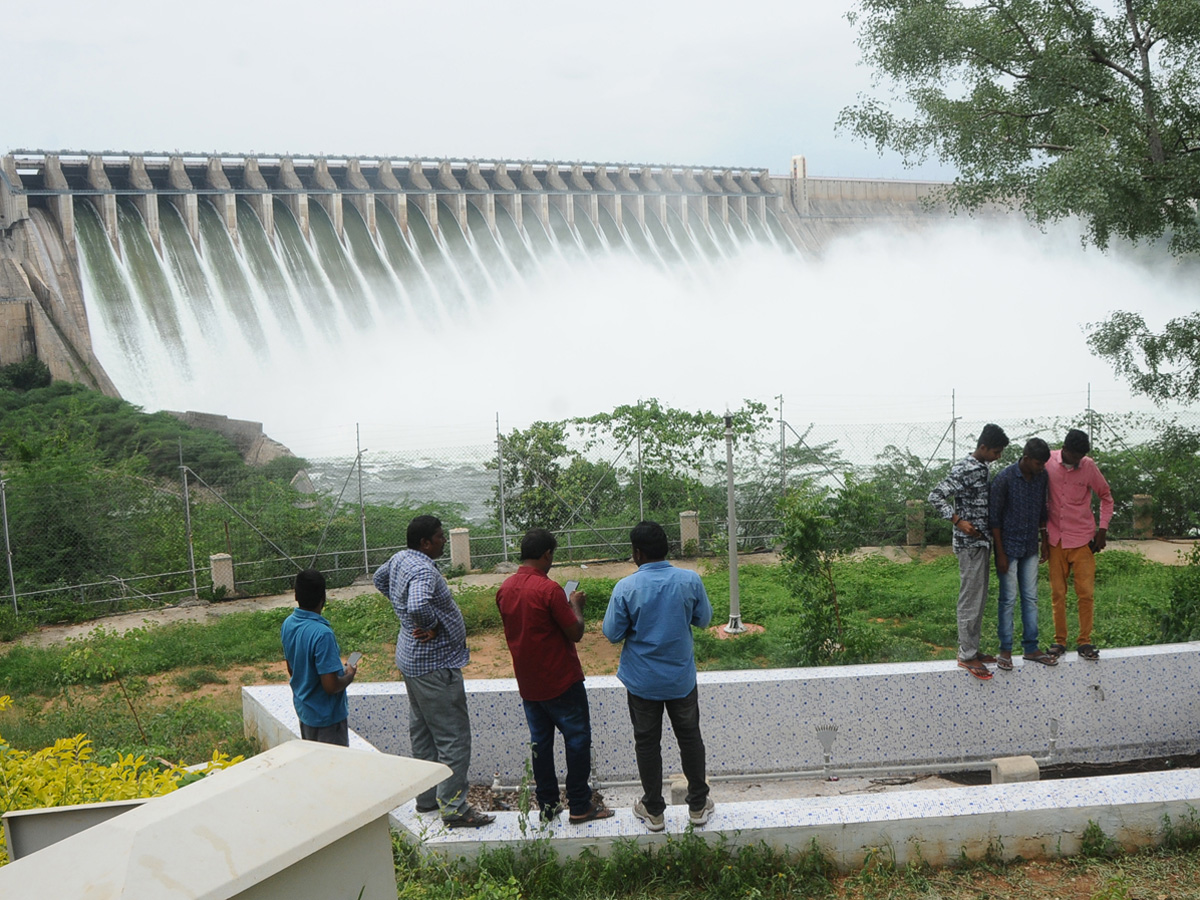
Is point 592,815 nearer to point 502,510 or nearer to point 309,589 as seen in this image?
point 309,589

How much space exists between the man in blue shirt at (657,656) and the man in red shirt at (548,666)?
256 mm

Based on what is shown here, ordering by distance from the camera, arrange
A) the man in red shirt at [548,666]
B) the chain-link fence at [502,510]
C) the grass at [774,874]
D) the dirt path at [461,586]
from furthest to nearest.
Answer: the chain-link fence at [502,510], the dirt path at [461,586], the man in red shirt at [548,666], the grass at [774,874]

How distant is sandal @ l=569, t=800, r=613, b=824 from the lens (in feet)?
15.4

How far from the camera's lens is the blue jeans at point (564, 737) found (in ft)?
15.6

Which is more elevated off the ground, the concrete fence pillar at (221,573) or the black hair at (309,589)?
→ the black hair at (309,589)

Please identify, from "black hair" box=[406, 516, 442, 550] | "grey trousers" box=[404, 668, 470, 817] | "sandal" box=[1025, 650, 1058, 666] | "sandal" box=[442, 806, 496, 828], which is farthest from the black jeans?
"sandal" box=[1025, 650, 1058, 666]

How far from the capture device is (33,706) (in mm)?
8141

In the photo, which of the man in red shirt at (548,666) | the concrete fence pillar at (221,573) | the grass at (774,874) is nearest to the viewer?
the grass at (774,874)

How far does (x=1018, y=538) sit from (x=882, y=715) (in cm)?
Result: 142

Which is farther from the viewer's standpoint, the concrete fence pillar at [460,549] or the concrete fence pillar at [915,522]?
the concrete fence pillar at [915,522]

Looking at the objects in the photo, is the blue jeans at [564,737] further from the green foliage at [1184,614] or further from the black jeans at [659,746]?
the green foliage at [1184,614]

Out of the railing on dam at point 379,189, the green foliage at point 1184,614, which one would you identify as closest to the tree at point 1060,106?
the green foliage at point 1184,614

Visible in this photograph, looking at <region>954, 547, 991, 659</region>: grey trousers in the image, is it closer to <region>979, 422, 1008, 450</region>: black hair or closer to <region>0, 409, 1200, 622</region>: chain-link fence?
<region>979, 422, 1008, 450</region>: black hair

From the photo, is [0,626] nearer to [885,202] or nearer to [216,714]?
[216,714]
